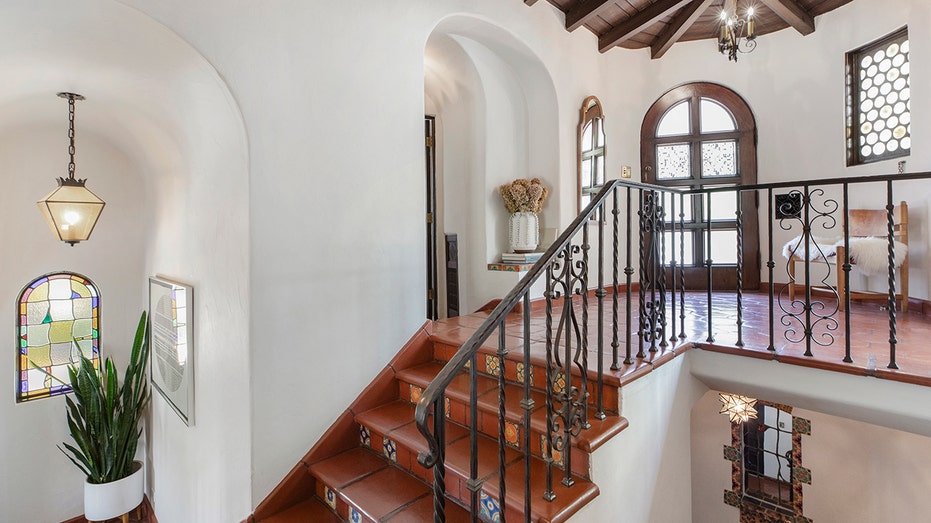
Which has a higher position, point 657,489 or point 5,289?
point 5,289

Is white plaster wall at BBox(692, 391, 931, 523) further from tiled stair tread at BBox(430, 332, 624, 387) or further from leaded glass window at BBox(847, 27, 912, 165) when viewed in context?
tiled stair tread at BBox(430, 332, 624, 387)

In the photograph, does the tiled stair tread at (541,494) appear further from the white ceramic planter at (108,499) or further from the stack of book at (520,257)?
the white ceramic planter at (108,499)

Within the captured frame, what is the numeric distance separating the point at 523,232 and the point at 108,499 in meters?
3.90

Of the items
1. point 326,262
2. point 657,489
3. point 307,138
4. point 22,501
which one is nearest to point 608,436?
point 657,489

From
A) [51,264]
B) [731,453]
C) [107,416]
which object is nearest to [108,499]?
[107,416]

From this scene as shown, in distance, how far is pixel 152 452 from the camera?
3680 millimetres

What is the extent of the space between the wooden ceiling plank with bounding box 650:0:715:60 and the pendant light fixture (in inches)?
187

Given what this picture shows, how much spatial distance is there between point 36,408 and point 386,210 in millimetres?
3517

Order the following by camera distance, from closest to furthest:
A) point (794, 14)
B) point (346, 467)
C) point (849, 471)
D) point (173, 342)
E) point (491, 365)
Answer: point (346, 467) → point (491, 365) → point (173, 342) → point (849, 471) → point (794, 14)

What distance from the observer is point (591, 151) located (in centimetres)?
455

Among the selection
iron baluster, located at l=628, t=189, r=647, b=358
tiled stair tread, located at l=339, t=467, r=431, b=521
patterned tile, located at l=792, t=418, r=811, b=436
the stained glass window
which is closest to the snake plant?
the stained glass window

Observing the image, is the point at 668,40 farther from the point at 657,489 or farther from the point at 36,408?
the point at 36,408

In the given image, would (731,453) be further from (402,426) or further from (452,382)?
(402,426)

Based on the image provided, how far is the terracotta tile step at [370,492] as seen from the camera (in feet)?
6.12
